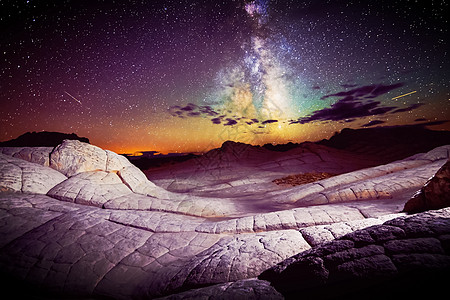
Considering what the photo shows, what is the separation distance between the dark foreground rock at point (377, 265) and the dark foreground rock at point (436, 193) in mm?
2186

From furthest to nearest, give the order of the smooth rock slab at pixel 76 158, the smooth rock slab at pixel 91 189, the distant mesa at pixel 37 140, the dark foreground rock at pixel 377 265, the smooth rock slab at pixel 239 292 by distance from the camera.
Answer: the distant mesa at pixel 37 140 < the smooth rock slab at pixel 76 158 < the smooth rock slab at pixel 91 189 < the smooth rock slab at pixel 239 292 < the dark foreground rock at pixel 377 265

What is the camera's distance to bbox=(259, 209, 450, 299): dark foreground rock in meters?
1.36

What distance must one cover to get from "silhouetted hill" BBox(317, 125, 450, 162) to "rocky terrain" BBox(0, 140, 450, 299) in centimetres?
2672

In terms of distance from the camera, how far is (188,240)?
4.18 m

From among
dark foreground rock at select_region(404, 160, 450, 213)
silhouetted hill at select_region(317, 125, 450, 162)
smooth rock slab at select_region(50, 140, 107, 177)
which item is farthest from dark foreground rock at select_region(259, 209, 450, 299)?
silhouetted hill at select_region(317, 125, 450, 162)

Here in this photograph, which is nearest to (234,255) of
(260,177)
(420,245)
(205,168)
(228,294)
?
(228,294)

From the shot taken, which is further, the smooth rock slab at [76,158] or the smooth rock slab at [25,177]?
the smooth rock slab at [76,158]

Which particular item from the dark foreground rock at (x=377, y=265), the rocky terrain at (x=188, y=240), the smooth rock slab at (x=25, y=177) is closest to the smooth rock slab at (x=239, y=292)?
the rocky terrain at (x=188, y=240)

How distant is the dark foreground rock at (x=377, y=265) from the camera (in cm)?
136

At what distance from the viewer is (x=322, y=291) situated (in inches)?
65.5

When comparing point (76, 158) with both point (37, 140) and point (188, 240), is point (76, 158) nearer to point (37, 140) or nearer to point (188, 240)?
point (188, 240)

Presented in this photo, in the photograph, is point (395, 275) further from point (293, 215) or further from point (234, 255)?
point (293, 215)

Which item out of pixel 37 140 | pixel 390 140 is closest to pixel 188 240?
pixel 37 140

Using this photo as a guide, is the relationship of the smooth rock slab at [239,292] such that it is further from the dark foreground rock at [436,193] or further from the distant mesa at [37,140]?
the distant mesa at [37,140]
